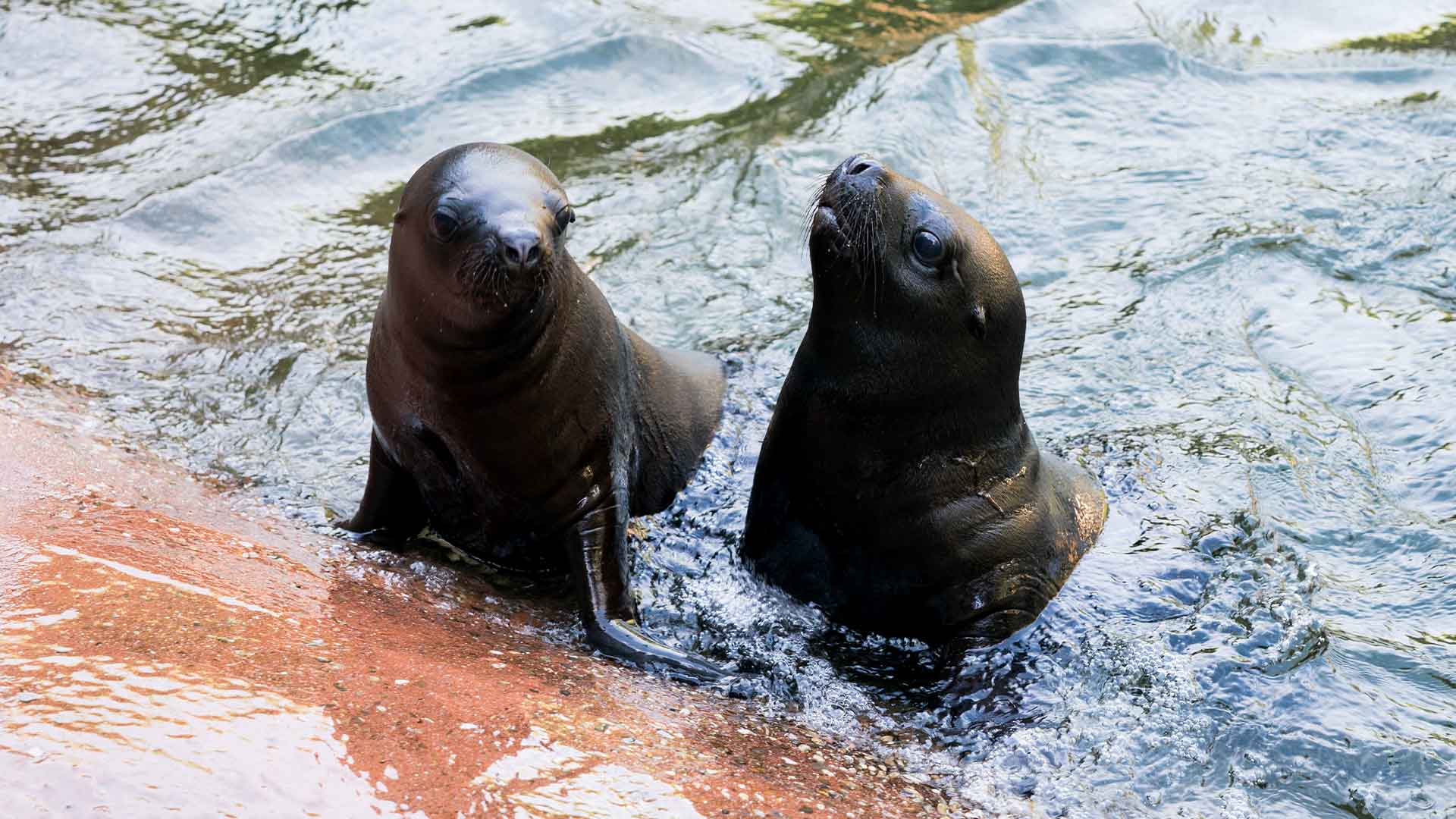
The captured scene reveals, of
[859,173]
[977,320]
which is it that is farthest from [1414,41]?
[859,173]

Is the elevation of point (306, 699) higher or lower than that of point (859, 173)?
lower

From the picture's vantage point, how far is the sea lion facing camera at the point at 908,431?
18.5 ft

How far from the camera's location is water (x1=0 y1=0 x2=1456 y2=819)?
18.5 feet

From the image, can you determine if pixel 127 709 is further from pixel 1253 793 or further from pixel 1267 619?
pixel 1267 619

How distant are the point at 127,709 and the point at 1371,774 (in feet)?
13.5

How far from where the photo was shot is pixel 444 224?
5.16 meters

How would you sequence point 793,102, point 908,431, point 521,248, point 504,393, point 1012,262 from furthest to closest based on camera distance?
point 793,102, point 1012,262, point 908,431, point 504,393, point 521,248

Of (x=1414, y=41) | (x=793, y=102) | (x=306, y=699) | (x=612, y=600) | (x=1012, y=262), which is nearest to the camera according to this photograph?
(x=306, y=699)

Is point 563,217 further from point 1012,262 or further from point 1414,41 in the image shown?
point 1414,41

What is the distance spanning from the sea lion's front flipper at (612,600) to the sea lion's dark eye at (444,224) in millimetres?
1214

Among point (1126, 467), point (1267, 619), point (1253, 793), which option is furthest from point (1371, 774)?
point (1126, 467)

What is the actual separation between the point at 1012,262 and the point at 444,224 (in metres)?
4.87

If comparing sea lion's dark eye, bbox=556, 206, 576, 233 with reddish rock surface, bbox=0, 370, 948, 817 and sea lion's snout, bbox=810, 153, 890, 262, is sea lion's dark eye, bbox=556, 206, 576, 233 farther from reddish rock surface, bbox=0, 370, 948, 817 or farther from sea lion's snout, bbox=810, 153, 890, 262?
reddish rock surface, bbox=0, 370, 948, 817

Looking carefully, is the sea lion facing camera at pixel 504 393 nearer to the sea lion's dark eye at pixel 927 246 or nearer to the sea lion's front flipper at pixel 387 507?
the sea lion's front flipper at pixel 387 507
